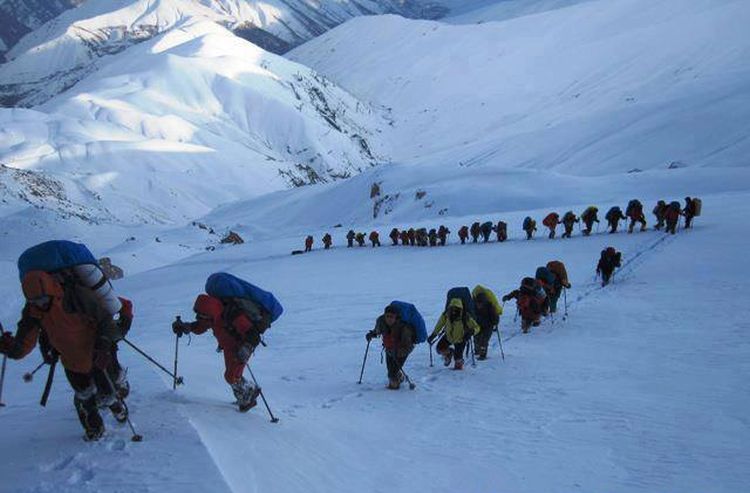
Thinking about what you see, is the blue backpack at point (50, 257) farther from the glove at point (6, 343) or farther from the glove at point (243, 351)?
the glove at point (243, 351)

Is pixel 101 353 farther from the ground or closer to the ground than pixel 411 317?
farther from the ground

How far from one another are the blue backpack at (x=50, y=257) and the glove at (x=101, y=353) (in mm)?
658

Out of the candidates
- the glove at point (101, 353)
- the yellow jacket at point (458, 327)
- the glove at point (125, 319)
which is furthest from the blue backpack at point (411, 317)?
the glove at point (101, 353)

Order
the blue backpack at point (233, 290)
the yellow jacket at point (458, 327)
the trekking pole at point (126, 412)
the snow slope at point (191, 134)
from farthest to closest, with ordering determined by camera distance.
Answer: the snow slope at point (191, 134) < the yellow jacket at point (458, 327) < the blue backpack at point (233, 290) < the trekking pole at point (126, 412)

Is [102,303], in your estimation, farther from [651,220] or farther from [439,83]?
[439,83]

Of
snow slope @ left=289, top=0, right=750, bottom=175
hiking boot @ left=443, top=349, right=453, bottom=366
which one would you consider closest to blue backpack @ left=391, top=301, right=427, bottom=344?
hiking boot @ left=443, top=349, right=453, bottom=366

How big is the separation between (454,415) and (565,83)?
13009cm

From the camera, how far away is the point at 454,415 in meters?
6.67

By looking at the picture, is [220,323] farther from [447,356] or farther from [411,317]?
[447,356]

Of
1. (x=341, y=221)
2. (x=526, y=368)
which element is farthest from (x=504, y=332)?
(x=341, y=221)

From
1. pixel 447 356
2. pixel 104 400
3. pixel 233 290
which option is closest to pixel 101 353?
pixel 104 400

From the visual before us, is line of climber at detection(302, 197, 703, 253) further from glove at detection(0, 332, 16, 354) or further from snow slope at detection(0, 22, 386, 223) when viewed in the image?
snow slope at detection(0, 22, 386, 223)

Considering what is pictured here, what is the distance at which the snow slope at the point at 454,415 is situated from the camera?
4.46 metres

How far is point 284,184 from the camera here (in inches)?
3440
